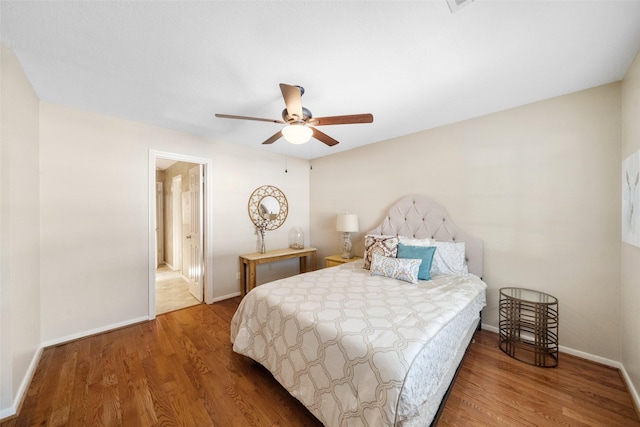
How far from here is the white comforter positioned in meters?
1.21

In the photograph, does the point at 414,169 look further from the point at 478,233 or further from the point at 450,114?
the point at 478,233

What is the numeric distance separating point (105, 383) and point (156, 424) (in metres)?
0.73

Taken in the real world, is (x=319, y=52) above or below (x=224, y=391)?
above

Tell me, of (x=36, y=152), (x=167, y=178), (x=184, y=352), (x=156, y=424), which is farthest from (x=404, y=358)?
(x=167, y=178)

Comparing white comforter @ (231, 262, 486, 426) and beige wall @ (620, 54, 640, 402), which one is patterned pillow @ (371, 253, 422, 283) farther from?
beige wall @ (620, 54, 640, 402)

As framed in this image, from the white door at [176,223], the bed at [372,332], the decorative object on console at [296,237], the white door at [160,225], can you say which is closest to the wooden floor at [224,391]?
the bed at [372,332]

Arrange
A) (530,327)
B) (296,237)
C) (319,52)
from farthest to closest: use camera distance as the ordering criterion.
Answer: (296,237), (530,327), (319,52)

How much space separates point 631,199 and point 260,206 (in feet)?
13.0

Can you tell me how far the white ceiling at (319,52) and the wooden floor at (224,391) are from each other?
2.38 meters

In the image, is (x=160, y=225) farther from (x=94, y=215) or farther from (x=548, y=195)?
(x=548, y=195)

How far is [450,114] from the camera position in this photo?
103 inches

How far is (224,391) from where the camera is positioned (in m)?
1.75

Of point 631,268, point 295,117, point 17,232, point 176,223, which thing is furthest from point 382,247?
point 176,223

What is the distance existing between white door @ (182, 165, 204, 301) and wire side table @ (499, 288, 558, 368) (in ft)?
12.2
